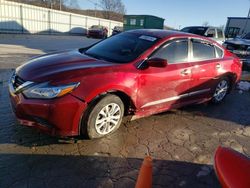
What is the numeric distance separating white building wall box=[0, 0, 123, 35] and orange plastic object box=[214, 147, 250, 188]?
22.7 meters

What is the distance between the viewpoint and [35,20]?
24.0 metres

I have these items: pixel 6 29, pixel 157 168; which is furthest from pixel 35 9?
pixel 157 168

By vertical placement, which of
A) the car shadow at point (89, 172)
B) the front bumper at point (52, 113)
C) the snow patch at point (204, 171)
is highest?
the front bumper at point (52, 113)

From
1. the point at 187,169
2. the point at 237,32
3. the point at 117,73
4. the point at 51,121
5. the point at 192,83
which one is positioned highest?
the point at 237,32

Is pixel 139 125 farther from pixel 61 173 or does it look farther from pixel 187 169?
pixel 61 173

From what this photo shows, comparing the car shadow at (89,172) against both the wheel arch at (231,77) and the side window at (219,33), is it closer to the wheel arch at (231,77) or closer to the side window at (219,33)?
the wheel arch at (231,77)

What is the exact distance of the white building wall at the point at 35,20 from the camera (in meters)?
20.8

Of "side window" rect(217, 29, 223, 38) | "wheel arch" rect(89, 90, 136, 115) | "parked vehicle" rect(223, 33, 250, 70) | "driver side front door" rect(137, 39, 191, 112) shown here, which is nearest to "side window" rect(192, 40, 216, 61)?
"driver side front door" rect(137, 39, 191, 112)

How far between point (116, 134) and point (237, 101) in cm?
391

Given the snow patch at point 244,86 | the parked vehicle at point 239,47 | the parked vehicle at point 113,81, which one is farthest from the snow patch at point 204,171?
the parked vehicle at point 239,47

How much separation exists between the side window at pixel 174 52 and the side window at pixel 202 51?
0.27 m

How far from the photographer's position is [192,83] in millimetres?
4426

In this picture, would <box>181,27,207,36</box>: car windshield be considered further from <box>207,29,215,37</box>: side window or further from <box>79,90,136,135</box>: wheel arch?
<box>79,90,136,135</box>: wheel arch

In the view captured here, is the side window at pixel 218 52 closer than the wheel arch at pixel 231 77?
Yes
